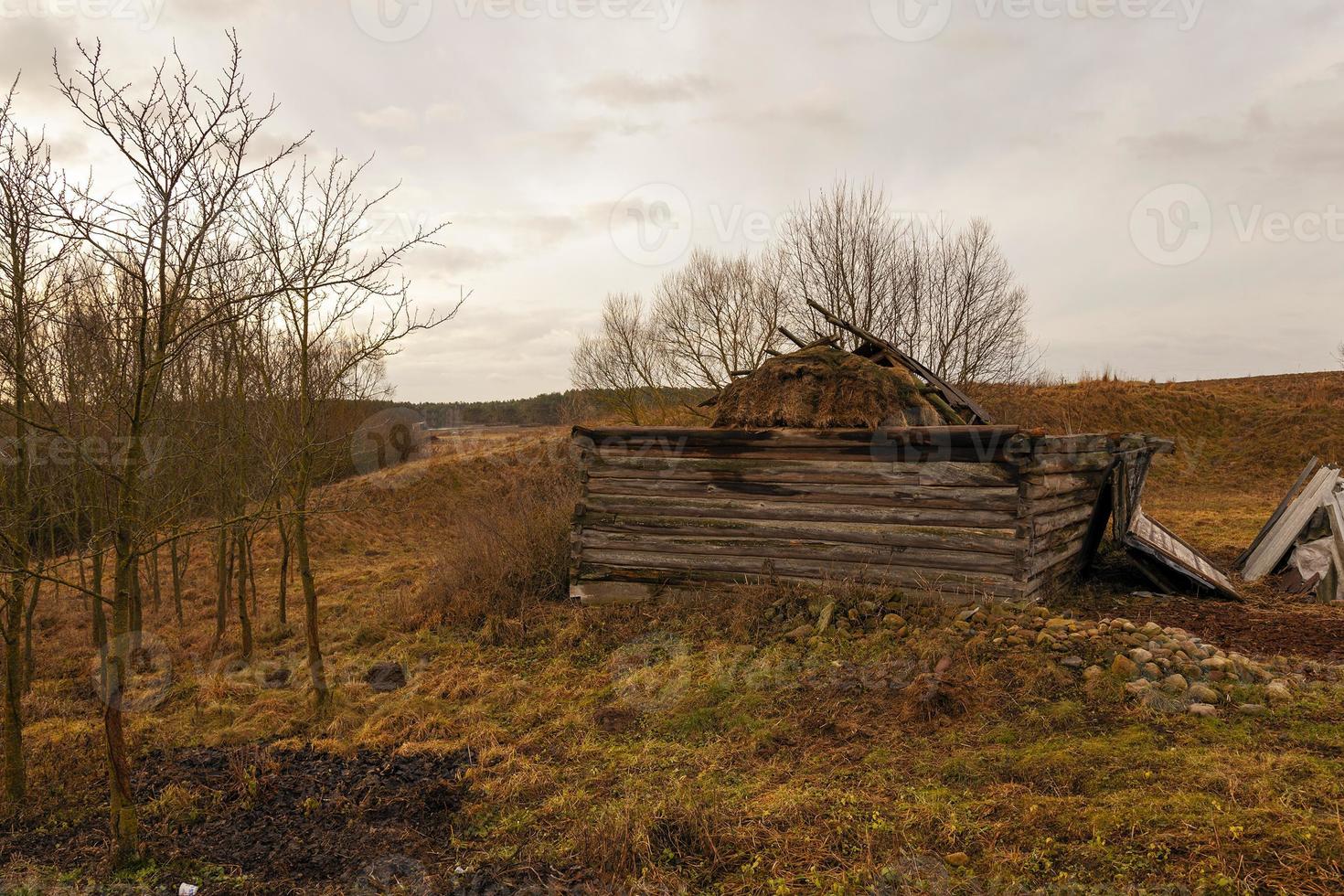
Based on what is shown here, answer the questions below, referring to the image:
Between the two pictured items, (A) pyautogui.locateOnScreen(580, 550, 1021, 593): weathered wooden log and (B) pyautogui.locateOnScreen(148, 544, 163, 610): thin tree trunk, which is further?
(B) pyautogui.locateOnScreen(148, 544, 163, 610): thin tree trunk

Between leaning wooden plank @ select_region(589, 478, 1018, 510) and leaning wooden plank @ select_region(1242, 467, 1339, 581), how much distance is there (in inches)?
188

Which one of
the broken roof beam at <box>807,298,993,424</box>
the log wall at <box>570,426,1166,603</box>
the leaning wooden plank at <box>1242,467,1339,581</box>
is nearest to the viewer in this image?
the log wall at <box>570,426,1166,603</box>

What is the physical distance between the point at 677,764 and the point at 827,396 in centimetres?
481

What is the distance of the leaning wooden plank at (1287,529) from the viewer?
9438 millimetres

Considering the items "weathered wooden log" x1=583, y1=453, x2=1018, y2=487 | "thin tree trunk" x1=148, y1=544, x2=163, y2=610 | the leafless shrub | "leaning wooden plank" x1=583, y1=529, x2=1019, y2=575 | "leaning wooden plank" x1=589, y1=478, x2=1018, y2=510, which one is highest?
"weathered wooden log" x1=583, y1=453, x2=1018, y2=487

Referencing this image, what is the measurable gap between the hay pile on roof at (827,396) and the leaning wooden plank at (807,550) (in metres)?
1.34

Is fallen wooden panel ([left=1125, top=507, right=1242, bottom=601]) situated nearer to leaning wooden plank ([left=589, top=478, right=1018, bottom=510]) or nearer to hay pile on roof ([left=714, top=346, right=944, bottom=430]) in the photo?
leaning wooden plank ([left=589, top=478, right=1018, bottom=510])

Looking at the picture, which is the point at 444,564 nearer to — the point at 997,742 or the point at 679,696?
the point at 679,696

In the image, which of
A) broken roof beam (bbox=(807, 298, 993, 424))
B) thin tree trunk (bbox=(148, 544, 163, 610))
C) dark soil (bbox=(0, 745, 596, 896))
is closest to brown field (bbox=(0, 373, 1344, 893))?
dark soil (bbox=(0, 745, 596, 896))

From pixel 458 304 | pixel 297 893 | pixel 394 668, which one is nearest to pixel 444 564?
pixel 394 668

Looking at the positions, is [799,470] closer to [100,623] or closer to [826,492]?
[826,492]

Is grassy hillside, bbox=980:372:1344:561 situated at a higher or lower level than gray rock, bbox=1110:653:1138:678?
higher

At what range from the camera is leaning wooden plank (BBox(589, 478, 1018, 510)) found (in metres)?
7.54

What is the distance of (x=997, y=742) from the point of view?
4922 millimetres
